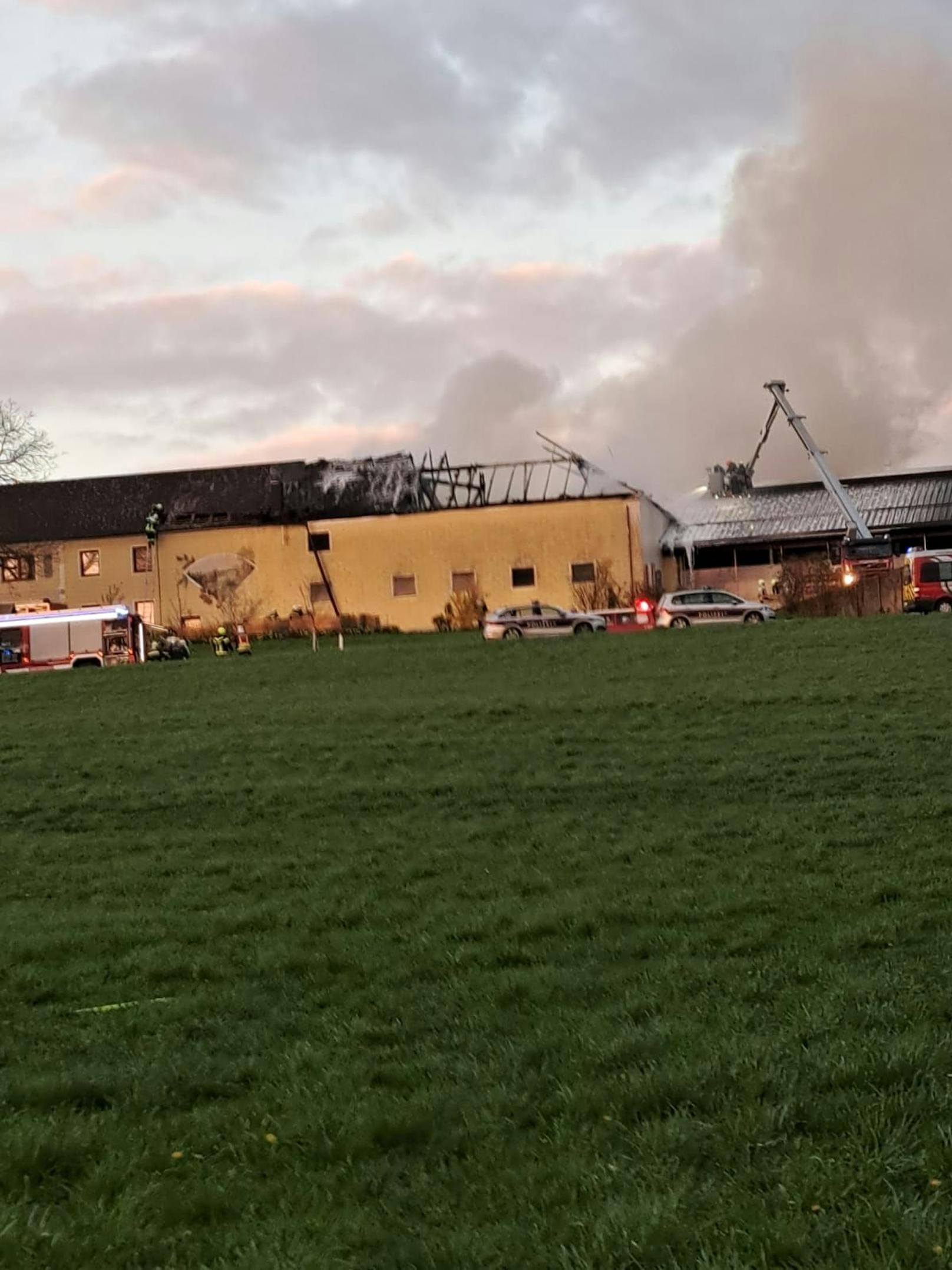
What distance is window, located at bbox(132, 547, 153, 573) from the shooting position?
62.8 meters

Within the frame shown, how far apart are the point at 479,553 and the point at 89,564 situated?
64.6 ft

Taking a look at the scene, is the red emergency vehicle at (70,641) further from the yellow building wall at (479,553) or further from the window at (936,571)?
the window at (936,571)

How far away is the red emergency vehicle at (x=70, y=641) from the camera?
46406mm

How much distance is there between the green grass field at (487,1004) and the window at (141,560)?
44.5 m

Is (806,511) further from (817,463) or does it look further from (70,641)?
(70,641)

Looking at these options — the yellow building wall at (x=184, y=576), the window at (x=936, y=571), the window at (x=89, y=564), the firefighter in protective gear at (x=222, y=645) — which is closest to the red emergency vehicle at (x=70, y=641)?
the firefighter in protective gear at (x=222, y=645)

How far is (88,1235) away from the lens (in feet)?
Answer: 15.7

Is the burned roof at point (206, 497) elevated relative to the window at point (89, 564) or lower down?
elevated

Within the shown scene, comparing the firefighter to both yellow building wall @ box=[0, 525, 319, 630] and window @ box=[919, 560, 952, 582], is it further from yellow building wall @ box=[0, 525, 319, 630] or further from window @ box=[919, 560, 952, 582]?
window @ box=[919, 560, 952, 582]

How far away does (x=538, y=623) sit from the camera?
4228 centimetres

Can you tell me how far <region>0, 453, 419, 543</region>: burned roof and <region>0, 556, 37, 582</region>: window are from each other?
4.31 feet

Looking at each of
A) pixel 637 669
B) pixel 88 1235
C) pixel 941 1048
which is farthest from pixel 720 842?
Result: pixel 637 669

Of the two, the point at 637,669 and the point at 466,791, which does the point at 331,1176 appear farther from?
the point at 637,669

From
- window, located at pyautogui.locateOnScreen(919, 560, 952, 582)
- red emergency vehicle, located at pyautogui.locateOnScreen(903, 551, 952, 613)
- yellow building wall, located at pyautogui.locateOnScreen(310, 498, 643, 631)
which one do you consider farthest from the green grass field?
yellow building wall, located at pyautogui.locateOnScreen(310, 498, 643, 631)
